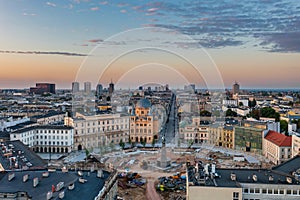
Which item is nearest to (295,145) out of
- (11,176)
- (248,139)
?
(248,139)

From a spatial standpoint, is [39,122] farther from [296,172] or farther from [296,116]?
[296,116]

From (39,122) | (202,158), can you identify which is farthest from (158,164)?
(39,122)

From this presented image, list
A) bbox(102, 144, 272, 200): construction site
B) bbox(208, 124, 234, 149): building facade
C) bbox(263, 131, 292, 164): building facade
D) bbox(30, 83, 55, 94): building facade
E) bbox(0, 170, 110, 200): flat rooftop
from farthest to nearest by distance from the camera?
bbox(30, 83, 55, 94): building facade, bbox(208, 124, 234, 149): building facade, bbox(263, 131, 292, 164): building facade, bbox(102, 144, 272, 200): construction site, bbox(0, 170, 110, 200): flat rooftop

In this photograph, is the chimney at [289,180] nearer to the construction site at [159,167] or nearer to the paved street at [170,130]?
the construction site at [159,167]

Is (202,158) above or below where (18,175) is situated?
below

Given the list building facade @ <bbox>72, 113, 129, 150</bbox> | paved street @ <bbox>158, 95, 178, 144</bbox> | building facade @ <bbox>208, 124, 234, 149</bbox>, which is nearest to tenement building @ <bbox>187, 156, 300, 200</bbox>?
building facade @ <bbox>208, 124, 234, 149</bbox>

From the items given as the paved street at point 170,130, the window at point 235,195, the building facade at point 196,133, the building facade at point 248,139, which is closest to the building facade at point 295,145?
the building facade at point 248,139

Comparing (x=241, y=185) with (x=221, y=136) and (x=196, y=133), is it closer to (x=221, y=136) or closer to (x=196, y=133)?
(x=221, y=136)

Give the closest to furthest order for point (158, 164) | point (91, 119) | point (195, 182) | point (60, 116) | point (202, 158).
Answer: point (195, 182)
point (158, 164)
point (202, 158)
point (91, 119)
point (60, 116)

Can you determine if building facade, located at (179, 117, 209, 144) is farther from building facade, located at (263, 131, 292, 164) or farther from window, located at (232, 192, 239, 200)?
window, located at (232, 192, 239, 200)
